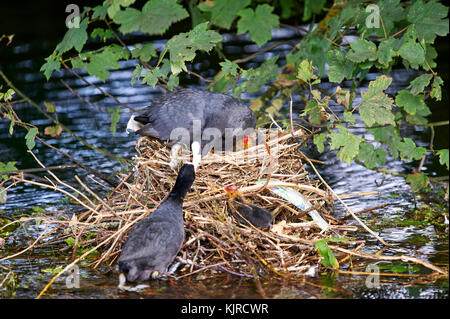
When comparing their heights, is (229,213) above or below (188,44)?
below

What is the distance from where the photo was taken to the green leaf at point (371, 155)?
580 centimetres

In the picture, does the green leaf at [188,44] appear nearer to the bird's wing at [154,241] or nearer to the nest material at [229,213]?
the nest material at [229,213]

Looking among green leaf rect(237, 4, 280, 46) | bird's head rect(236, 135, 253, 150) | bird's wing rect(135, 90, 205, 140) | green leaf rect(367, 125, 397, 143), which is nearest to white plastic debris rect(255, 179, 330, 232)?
bird's head rect(236, 135, 253, 150)

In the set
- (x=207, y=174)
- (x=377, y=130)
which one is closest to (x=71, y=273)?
(x=207, y=174)

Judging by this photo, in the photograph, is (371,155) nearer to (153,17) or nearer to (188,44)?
(188,44)

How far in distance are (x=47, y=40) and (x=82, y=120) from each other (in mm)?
4010

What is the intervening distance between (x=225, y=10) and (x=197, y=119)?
1.83 m

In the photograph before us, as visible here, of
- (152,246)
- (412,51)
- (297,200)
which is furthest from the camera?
(412,51)

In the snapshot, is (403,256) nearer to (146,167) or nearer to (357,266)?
(357,266)

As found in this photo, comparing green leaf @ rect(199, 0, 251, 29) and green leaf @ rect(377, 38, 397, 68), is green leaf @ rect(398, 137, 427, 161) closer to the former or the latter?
green leaf @ rect(377, 38, 397, 68)

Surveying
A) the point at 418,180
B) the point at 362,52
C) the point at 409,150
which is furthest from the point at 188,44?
the point at 418,180

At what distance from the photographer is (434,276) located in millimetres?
4371

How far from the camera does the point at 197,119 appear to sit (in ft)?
17.8
